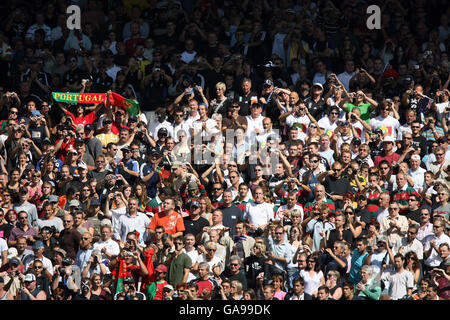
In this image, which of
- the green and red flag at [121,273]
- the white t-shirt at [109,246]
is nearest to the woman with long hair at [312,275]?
the green and red flag at [121,273]

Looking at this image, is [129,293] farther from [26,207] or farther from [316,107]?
[316,107]

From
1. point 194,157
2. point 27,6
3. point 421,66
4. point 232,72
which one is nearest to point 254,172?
point 194,157

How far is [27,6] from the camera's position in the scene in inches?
1090

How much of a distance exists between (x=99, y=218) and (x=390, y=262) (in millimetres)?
5084

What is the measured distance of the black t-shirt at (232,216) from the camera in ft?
71.4

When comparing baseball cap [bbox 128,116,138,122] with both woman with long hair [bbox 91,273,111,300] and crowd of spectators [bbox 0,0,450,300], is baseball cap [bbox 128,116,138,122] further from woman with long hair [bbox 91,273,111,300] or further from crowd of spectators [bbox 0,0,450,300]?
woman with long hair [bbox 91,273,111,300]

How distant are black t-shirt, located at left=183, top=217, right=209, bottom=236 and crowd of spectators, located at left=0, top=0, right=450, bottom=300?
23mm

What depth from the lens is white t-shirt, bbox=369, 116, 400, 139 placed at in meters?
24.2

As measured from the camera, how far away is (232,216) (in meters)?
21.8

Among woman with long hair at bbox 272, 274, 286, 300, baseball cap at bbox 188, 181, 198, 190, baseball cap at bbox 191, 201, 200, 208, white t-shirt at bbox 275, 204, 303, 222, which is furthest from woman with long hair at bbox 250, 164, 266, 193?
woman with long hair at bbox 272, 274, 286, 300

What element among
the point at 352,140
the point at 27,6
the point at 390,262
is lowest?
the point at 390,262

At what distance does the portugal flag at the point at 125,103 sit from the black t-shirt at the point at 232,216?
3637mm

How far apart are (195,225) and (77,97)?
4681 millimetres

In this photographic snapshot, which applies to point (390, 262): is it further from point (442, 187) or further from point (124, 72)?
point (124, 72)
